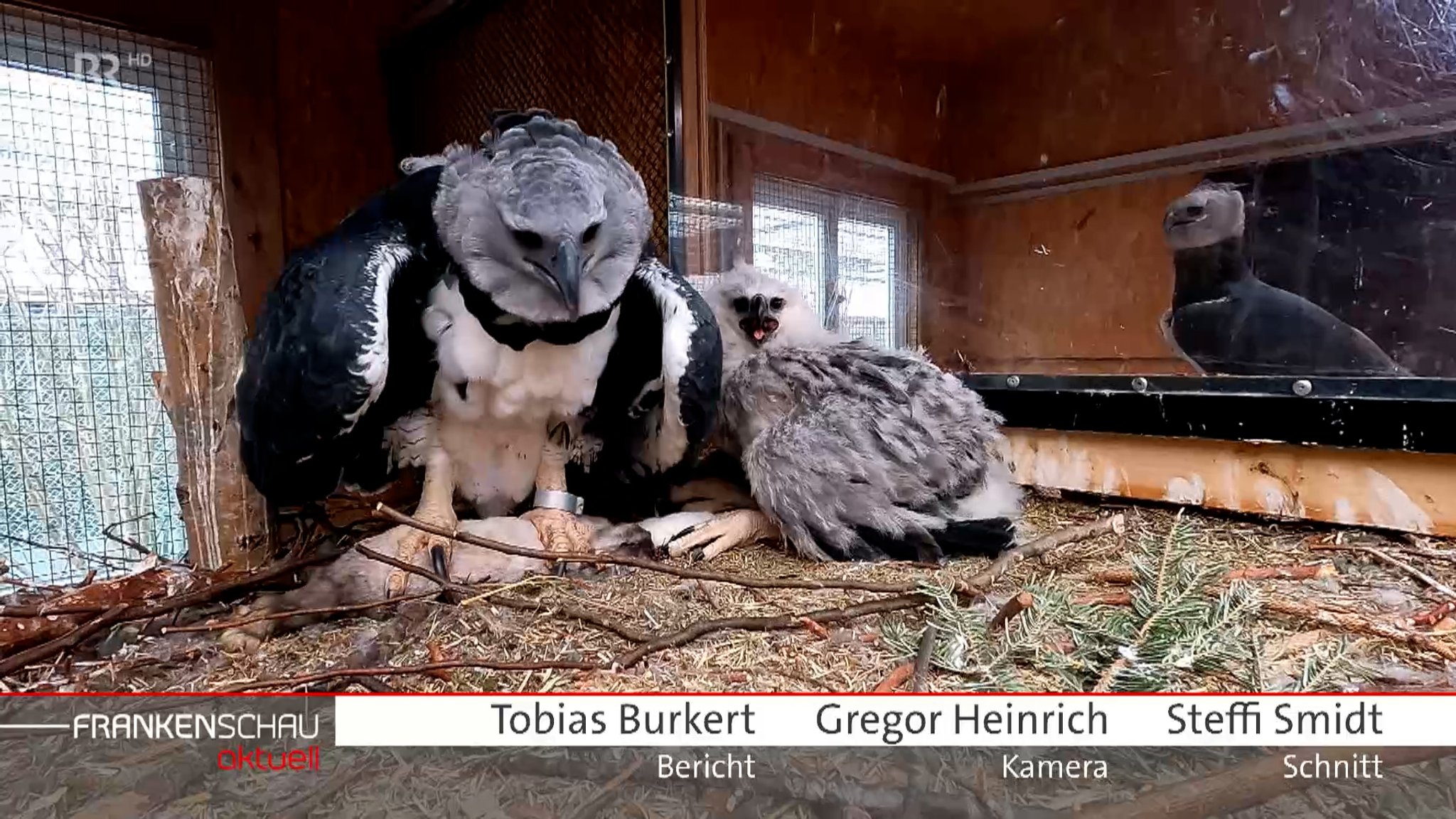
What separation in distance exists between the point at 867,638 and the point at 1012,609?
0.53ft

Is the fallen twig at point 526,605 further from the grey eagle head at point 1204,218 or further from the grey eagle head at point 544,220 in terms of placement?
the grey eagle head at point 1204,218

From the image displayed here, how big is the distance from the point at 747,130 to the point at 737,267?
433 millimetres

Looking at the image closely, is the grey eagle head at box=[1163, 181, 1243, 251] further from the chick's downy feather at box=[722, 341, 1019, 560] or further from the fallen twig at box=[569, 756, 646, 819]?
the fallen twig at box=[569, 756, 646, 819]

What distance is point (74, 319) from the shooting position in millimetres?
1473

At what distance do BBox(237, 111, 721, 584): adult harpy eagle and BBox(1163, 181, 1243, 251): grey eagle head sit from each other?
4.17 ft

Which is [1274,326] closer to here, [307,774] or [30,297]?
[307,774]

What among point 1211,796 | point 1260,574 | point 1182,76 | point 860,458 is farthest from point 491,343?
point 1182,76

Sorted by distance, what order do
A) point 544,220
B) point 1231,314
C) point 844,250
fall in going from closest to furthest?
point 544,220 < point 1231,314 < point 844,250

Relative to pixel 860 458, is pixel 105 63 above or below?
above

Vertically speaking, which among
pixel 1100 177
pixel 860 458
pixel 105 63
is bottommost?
pixel 860 458

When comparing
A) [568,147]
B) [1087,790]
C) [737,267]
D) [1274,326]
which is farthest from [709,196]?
[1087,790]

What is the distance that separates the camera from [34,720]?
21.6 inches

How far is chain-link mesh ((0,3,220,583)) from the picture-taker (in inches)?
55.6

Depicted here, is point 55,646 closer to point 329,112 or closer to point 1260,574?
point 1260,574
